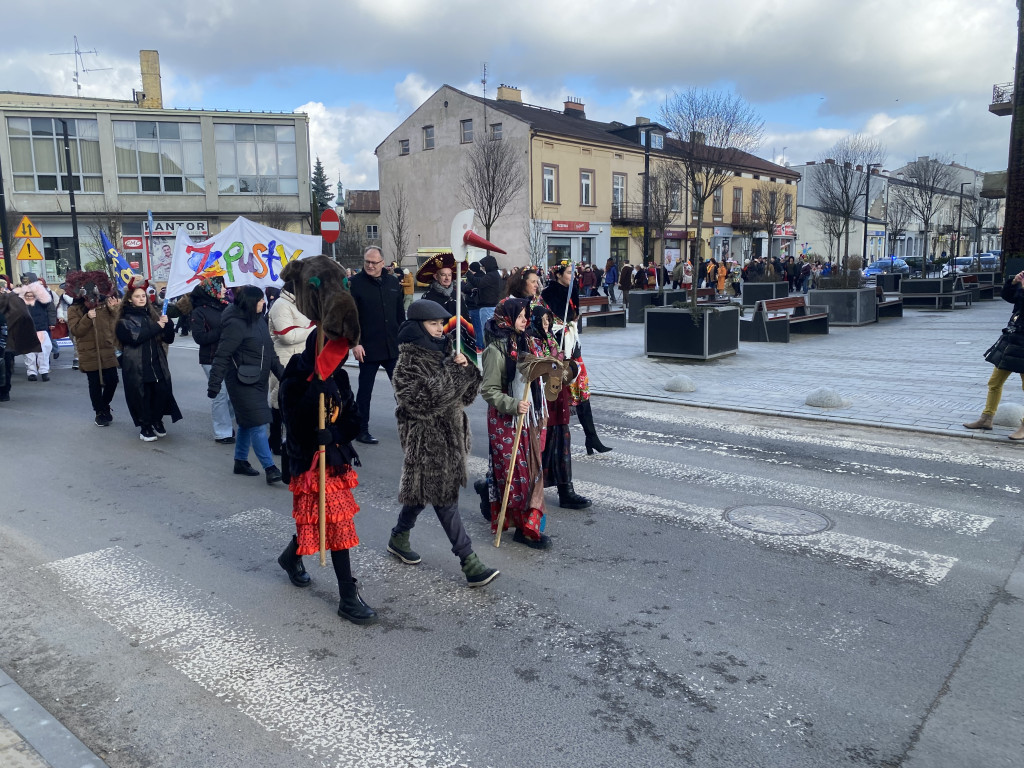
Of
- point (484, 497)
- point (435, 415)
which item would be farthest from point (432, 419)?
point (484, 497)

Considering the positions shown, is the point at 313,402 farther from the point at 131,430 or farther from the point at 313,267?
the point at 131,430

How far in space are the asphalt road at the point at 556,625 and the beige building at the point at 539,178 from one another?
32.2m

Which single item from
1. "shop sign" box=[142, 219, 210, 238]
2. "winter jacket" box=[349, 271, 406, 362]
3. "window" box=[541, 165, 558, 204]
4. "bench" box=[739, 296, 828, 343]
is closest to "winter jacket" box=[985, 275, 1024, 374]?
"winter jacket" box=[349, 271, 406, 362]

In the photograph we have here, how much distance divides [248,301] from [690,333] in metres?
8.70

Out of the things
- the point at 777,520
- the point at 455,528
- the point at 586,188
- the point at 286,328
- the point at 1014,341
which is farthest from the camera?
the point at 586,188

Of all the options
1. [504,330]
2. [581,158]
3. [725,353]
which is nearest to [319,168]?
[581,158]

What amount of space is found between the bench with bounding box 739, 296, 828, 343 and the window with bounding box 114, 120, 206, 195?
31.9 meters

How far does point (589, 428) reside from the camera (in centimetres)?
717

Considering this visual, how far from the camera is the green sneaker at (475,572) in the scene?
15.1 ft

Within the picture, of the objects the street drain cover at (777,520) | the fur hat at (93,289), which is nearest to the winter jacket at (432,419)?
the street drain cover at (777,520)

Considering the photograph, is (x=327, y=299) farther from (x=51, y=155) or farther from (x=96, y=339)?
(x=51, y=155)

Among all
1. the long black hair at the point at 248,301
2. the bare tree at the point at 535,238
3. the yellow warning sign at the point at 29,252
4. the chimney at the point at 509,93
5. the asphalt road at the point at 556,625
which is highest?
the chimney at the point at 509,93

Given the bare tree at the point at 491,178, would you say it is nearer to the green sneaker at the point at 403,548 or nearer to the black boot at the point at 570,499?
the black boot at the point at 570,499

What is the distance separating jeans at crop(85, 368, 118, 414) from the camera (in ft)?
31.7
